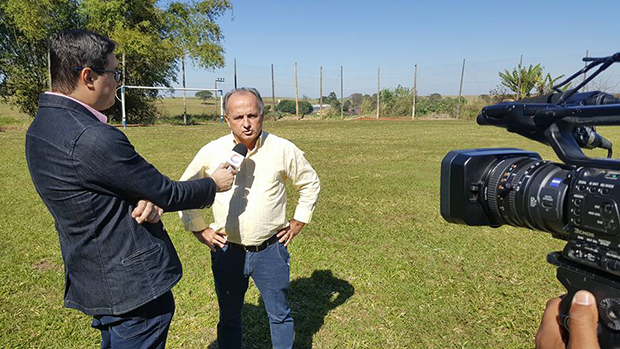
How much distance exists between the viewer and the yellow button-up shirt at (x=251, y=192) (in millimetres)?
2564

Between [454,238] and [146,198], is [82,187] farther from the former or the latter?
[454,238]

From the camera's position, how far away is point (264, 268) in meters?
2.61

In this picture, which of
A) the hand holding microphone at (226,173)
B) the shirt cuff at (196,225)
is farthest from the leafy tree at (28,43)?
the hand holding microphone at (226,173)

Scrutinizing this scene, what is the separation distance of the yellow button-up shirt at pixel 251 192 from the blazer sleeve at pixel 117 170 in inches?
31.4

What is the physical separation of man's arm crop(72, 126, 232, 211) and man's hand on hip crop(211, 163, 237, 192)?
0.77 ft

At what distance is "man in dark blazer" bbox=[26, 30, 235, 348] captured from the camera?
5.23ft

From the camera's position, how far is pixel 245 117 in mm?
2512

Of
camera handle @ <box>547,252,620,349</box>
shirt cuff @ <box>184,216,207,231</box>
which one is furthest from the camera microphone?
shirt cuff @ <box>184,216,207,231</box>

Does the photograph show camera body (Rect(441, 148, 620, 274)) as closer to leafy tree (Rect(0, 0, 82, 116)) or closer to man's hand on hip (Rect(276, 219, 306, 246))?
man's hand on hip (Rect(276, 219, 306, 246))

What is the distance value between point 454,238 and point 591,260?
4432mm

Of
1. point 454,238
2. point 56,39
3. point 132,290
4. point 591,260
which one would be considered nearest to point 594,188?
point 591,260

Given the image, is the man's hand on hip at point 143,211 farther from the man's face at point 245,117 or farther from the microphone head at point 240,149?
the man's face at point 245,117

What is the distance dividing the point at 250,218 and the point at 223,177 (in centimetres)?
58

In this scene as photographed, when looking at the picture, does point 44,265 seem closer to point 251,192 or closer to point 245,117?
point 251,192
